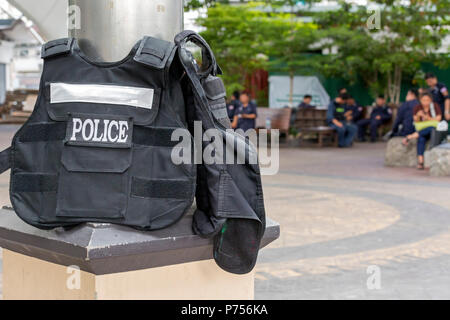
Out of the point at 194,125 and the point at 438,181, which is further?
the point at 438,181

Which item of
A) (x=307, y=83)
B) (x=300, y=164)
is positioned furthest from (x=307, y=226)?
(x=307, y=83)

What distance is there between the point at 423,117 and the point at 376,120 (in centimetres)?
859

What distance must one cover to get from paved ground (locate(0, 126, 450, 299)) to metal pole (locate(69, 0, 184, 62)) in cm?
249

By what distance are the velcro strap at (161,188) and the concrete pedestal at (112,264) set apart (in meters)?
0.14

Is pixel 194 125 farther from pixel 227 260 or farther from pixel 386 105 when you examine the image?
pixel 386 105

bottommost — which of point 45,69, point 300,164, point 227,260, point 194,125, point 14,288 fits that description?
point 300,164

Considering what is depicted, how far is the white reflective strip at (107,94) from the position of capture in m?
A: 2.23

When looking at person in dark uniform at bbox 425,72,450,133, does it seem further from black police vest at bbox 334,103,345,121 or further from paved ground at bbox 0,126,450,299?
black police vest at bbox 334,103,345,121

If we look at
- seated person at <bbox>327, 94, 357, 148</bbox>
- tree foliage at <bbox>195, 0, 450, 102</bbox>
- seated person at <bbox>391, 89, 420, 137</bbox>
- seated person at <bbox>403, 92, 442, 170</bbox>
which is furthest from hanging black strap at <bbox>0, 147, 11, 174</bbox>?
tree foliage at <bbox>195, 0, 450, 102</bbox>

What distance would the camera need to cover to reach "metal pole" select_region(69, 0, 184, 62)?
7.79ft

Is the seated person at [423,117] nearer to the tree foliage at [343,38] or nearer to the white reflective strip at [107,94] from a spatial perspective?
the tree foliage at [343,38]

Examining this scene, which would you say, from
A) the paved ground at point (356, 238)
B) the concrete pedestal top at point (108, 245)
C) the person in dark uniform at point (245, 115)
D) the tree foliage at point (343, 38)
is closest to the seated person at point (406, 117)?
the paved ground at point (356, 238)

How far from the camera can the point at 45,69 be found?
2.31 metres

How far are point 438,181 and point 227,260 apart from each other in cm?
917
